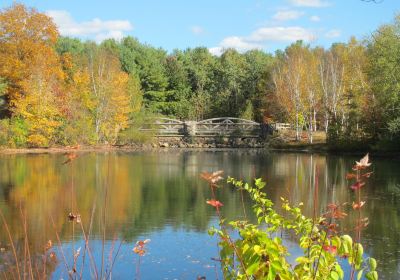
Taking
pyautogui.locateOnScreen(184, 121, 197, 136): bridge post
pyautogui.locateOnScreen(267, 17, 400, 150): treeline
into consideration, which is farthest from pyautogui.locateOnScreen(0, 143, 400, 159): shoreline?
pyautogui.locateOnScreen(184, 121, 197, 136): bridge post

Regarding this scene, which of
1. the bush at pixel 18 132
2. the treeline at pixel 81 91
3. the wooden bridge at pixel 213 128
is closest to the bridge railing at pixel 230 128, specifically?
the wooden bridge at pixel 213 128

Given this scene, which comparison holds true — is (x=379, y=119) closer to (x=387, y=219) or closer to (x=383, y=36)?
(x=383, y=36)

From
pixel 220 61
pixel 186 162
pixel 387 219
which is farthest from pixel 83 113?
pixel 387 219

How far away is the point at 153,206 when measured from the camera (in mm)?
15359

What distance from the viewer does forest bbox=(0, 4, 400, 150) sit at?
33.8 meters

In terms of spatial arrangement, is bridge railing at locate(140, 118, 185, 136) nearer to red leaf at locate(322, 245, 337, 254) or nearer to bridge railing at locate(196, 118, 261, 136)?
bridge railing at locate(196, 118, 261, 136)

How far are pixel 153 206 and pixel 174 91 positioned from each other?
1656 inches

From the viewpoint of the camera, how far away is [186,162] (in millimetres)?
30000

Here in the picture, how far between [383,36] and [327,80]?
11.3 m

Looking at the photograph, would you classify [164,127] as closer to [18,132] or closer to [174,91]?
[174,91]

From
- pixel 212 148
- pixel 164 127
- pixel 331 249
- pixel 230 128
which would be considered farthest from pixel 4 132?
pixel 331 249

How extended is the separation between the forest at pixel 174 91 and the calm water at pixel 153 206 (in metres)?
6.99

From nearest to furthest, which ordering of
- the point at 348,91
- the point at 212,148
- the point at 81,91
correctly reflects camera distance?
the point at 348,91
the point at 81,91
the point at 212,148

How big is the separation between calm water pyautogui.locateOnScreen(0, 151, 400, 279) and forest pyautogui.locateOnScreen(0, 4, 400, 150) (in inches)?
275
